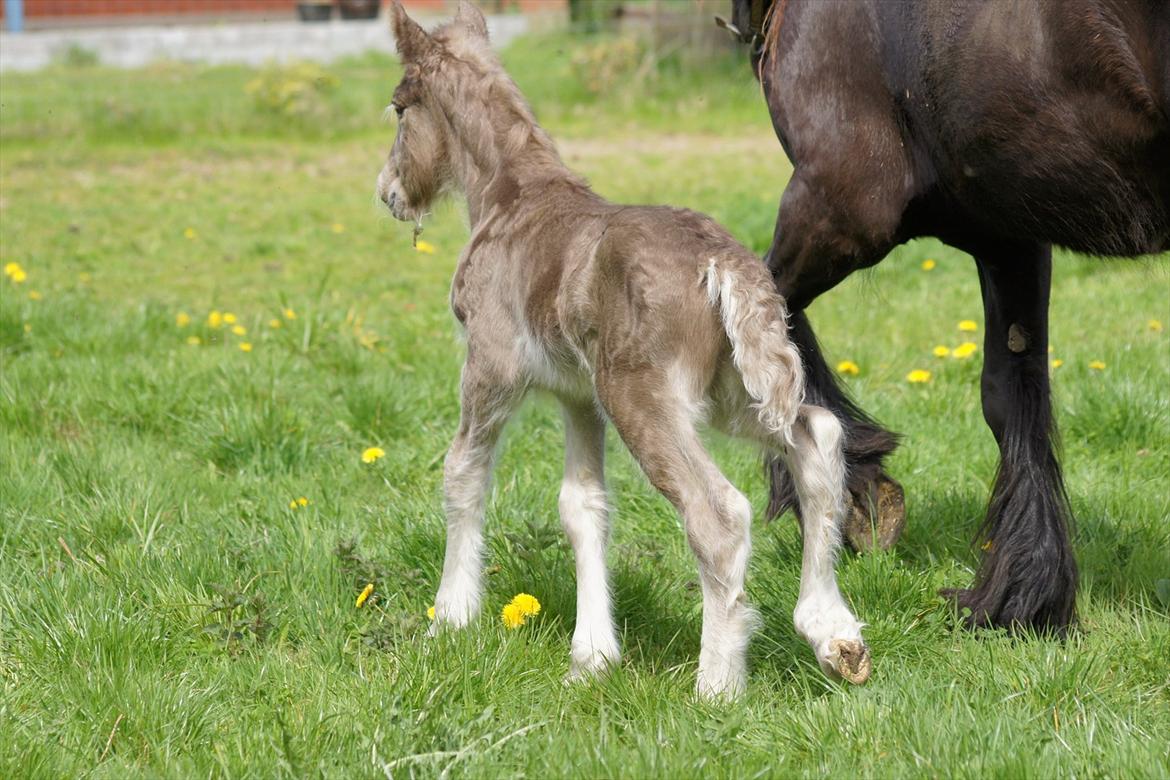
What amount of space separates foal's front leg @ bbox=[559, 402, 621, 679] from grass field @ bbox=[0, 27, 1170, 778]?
0.10 meters

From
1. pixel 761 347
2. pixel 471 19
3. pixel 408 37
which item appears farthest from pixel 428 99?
pixel 761 347

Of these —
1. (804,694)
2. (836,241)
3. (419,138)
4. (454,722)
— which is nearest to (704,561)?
(804,694)

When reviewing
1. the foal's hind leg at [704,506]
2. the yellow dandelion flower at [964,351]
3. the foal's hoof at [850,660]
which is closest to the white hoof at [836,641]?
the foal's hoof at [850,660]

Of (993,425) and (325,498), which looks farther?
(325,498)

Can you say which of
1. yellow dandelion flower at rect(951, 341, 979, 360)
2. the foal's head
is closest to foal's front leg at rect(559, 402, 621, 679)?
the foal's head

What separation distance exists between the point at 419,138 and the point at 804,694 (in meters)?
2.15

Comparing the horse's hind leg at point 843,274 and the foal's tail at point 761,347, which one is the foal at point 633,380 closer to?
the foal's tail at point 761,347

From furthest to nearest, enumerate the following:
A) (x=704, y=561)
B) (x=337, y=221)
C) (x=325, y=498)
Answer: (x=337, y=221) < (x=325, y=498) < (x=704, y=561)

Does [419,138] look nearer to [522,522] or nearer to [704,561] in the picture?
[522,522]

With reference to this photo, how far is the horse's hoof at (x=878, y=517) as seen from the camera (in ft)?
13.3

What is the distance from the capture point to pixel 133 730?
117 inches

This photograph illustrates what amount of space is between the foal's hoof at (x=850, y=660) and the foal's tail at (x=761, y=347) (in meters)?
0.52

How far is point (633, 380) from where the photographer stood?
124 inches

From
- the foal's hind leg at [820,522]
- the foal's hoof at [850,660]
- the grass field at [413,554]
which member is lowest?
the grass field at [413,554]
